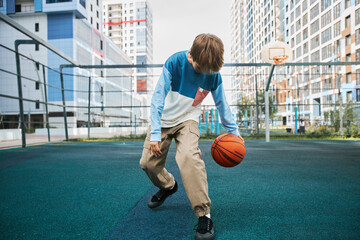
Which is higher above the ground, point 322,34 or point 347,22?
point 322,34

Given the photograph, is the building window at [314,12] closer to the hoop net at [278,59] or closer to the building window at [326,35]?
the building window at [326,35]

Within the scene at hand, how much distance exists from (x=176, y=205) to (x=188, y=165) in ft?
2.14

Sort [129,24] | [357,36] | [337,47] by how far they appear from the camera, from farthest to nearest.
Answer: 1. [129,24]
2. [337,47]
3. [357,36]

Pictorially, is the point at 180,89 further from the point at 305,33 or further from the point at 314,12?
the point at 305,33

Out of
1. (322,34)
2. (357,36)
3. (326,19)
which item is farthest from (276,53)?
(322,34)

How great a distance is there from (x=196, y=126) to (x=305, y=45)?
124 feet

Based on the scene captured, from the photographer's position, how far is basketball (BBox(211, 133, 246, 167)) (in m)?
2.15

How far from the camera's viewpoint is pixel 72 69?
25219 mm

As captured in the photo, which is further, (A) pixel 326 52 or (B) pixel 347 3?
(A) pixel 326 52

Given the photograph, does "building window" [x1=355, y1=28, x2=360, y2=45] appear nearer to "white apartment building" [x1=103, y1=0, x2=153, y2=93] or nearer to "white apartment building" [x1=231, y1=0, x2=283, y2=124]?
"white apartment building" [x1=231, y1=0, x2=283, y2=124]

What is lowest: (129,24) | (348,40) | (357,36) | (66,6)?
(66,6)

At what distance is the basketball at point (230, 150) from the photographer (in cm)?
215

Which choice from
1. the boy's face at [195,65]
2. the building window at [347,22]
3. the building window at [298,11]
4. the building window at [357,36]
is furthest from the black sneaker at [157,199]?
the building window at [298,11]

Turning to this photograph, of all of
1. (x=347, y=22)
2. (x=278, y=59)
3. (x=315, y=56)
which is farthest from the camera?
(x=315, y=56)
